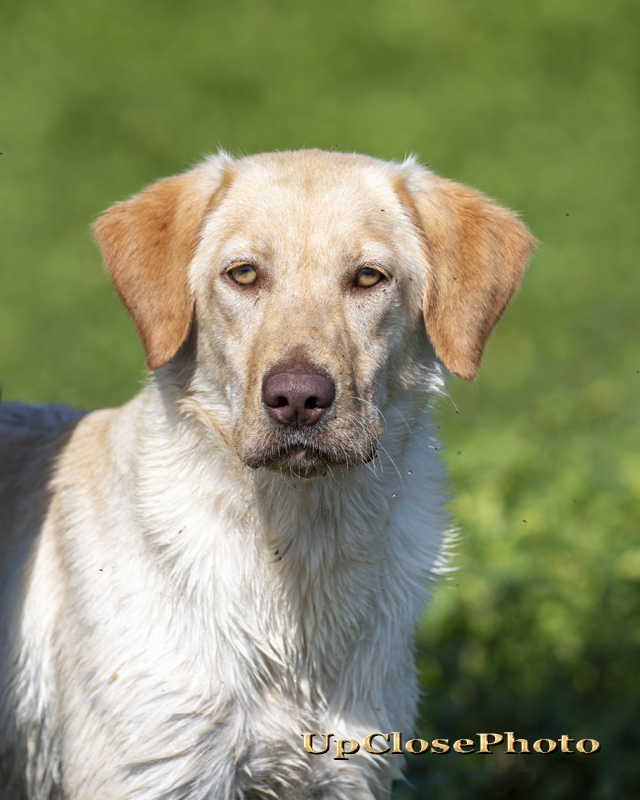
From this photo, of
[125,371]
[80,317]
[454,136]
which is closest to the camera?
[125,371]

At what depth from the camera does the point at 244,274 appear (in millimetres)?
3213

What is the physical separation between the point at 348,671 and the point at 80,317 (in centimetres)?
707

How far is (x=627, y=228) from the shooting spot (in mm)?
12211

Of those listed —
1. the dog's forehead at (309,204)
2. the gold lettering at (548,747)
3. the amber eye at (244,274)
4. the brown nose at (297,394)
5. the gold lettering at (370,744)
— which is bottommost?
the gold lettering at (548,747)

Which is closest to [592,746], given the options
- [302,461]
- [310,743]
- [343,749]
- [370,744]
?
[370,744]

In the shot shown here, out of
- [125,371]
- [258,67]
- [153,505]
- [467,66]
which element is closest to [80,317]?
[125,371]

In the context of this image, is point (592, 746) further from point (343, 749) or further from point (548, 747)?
point (343, 749)

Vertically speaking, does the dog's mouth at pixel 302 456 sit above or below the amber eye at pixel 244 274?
below

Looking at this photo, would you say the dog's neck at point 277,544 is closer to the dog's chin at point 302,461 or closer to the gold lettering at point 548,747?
the dog's chin at point 302,461

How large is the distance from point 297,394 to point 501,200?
277 inches

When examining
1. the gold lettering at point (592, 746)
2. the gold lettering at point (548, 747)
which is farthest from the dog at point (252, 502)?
the gold lettering at point (592, 746)

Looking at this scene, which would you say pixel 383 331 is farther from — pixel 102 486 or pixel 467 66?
pixel 467 66

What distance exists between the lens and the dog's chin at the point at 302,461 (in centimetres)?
298

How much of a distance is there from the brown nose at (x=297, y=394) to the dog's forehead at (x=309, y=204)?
48cm
